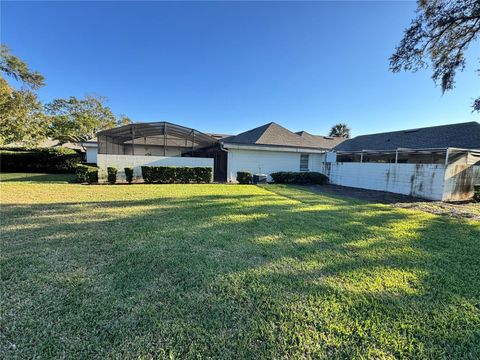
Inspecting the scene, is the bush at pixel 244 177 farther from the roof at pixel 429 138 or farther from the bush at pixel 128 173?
the roof at pixel 429 138

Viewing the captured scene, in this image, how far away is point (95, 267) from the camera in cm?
294

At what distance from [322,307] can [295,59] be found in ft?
45.4

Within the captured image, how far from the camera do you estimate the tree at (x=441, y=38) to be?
8484 millimetres

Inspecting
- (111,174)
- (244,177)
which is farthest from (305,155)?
(111,174)

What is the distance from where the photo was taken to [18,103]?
1758 cm

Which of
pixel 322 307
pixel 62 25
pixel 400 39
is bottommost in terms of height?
pixel 322 307

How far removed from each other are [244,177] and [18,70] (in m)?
20.8

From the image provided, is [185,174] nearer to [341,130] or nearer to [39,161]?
[39,161]

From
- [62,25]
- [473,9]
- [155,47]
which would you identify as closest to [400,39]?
[473,9]

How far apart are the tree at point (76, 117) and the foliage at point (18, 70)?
9.12 metres

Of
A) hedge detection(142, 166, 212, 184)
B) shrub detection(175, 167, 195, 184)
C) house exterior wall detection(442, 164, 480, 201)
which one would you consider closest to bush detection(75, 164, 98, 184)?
hedge detection(142, 166, 212, 184)

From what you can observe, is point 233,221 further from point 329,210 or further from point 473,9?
point 473,9

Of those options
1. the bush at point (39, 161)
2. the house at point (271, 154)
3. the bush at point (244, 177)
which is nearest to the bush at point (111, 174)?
the house at point (271, 154)

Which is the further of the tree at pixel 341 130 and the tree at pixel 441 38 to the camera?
the tree at pixel 341 130
